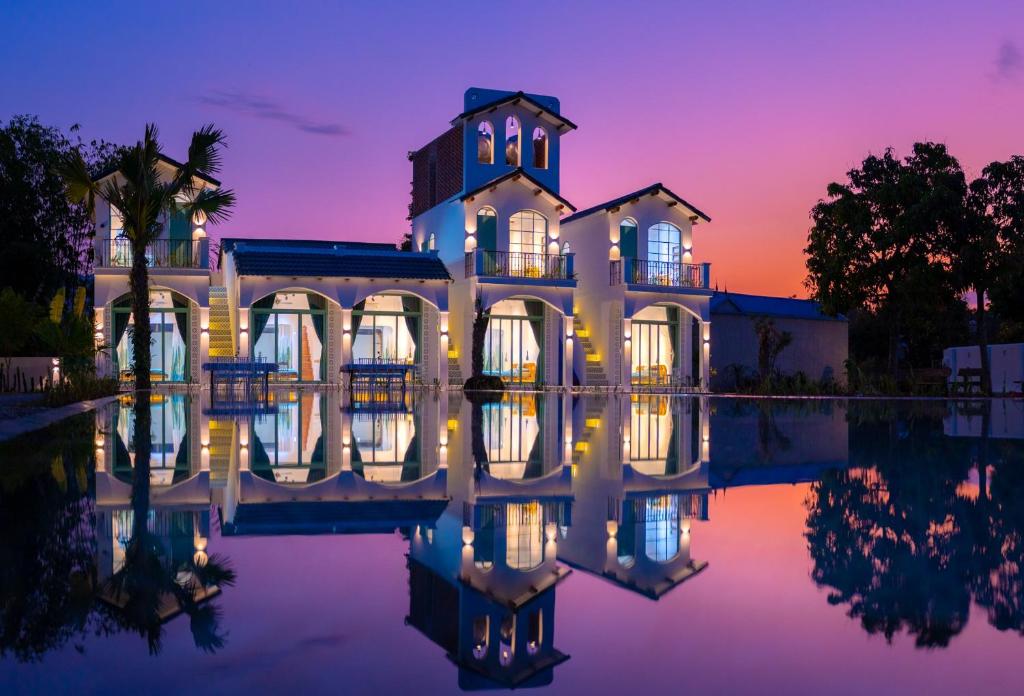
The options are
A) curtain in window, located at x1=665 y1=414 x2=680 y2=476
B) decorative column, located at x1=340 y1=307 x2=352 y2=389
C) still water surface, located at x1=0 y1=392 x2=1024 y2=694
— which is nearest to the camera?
still water surface, located at x1=0 y1=392 x2=1024 y2=694

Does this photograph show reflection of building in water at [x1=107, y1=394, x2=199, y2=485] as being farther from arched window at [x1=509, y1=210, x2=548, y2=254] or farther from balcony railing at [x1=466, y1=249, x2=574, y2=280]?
arched window at [x1=509, y1=210, x2=548, y2=254]

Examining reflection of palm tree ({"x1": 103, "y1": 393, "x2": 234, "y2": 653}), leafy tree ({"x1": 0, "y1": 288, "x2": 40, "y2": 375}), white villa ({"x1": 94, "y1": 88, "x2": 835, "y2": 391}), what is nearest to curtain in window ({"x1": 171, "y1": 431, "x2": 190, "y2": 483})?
reflection of palm tree ({"x1": 103, "y1": 393, "x2": 234, "y2": 653})

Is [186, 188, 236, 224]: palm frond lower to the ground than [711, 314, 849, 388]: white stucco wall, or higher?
higher

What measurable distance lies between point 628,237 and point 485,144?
5.51 meters

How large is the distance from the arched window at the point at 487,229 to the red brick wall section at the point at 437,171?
6.07ft

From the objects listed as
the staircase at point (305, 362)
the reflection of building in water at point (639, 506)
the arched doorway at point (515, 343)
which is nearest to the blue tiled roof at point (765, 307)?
the arched doorway at point (515, 343)

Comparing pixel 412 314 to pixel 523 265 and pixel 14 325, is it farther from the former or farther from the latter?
pixel 14 325

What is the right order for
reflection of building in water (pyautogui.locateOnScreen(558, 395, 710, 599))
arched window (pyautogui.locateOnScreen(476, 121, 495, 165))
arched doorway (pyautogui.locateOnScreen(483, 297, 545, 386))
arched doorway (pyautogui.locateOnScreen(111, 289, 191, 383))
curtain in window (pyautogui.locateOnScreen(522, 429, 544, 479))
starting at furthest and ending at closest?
arched window (pyautogui.locateOnScreen(476, 121, 495, 165))
arched doorway (pyautogui.locateOnScreen(483, 297, 545, 386))
arched doorway (pyautogui.locateOnScreen(111, 289, 191, 383))
curtain in window (pyautogui.locateOnScreen(522, 429, 544, 479))
reflection of building in water (pyautogui.locateOnScreen(558, 395, 710, 599))

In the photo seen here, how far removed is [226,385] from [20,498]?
23677 millimetres

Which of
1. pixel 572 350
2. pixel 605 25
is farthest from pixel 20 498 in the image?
pixel 572 350

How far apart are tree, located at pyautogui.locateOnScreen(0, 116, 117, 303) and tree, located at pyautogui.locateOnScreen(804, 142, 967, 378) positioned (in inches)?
1033

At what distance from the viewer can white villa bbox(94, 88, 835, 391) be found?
30.4 m

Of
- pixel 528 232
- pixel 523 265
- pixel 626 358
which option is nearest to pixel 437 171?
pixel 528 232

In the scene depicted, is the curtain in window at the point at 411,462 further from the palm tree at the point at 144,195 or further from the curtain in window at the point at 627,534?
the palm tree at the point at 144,195
